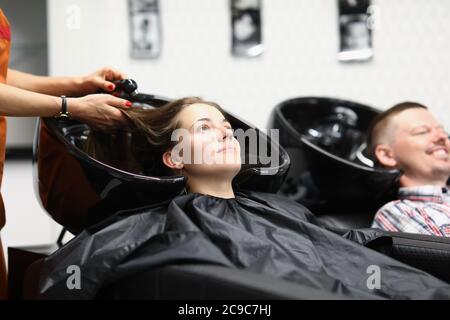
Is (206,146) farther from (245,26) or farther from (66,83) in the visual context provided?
(245,26)

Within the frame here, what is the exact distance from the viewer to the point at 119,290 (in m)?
0.90

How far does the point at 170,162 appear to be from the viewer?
1.30m

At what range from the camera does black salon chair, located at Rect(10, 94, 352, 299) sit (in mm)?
783

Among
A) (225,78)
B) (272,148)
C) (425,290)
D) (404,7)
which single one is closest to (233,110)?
(225,78)

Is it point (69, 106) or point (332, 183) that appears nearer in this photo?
point (69, 106)

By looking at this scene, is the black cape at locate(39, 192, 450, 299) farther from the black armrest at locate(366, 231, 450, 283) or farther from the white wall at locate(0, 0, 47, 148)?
the white wall at locate(0, 0, 47, 148)

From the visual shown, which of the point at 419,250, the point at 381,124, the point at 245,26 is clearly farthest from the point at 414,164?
the point at 245,26

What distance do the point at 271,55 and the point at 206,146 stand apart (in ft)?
3.81

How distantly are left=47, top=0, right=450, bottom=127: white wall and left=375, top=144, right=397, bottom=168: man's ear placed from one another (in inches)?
23.3

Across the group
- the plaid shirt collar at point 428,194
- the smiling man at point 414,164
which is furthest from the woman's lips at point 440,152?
the plaid shirt collar at point 428,194

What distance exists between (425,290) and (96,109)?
934 mm

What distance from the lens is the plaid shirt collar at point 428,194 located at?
157 centimetres

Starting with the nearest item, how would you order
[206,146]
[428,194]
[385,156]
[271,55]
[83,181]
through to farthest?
[83,181] < [206,146] < [428,194] < [385,156] < [271,55]

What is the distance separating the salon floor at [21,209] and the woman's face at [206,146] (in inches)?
46.6
